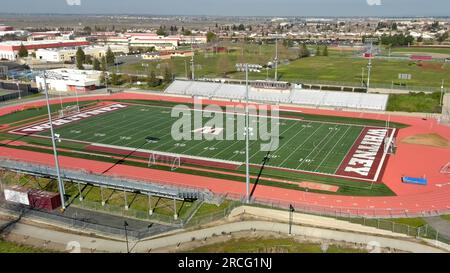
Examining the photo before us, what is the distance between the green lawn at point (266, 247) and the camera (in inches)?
949

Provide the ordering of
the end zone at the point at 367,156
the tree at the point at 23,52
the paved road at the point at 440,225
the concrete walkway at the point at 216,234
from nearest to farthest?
the concrete walkway at the point at 216,234
the paved road at the point at 440,225
the end zone at the point at 367,156
the tree at the point at 23,52

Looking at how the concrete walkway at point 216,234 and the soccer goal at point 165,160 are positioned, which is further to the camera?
the soccer goal at point 165,160

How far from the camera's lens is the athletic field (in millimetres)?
40875

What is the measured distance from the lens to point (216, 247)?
25156 millimetres

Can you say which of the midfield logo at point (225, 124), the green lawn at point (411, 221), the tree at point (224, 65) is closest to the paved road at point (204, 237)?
the green lawn at point (411, 221)

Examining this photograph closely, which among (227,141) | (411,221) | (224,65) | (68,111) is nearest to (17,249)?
(411,221)

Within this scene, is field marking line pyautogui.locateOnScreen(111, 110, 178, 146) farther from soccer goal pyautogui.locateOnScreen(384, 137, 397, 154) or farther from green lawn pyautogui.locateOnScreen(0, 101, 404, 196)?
soccer goal pyautogui.locateOnScreen(384, 137, 397, 154)

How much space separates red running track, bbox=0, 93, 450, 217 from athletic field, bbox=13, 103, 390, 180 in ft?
8.67

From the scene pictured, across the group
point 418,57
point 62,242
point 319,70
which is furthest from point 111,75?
point 418,57

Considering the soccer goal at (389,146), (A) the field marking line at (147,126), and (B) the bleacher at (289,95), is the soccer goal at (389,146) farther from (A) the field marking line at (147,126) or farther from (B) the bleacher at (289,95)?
(A) the field marking line at (147,126)

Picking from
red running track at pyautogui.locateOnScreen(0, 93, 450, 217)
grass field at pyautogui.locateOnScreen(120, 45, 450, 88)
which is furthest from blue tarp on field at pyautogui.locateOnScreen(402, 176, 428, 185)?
grass field at pyautogui.locateOnScreen(120, 45, 450, 88)

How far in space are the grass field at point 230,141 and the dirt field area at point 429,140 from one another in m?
5.99

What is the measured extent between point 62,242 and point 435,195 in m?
28.3

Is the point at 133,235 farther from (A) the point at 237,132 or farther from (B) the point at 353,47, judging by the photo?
(B) the point at 353,47
